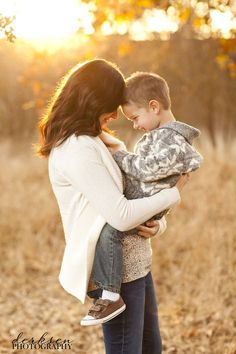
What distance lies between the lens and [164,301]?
5012 millimetres

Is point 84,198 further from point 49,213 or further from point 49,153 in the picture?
point 49,213

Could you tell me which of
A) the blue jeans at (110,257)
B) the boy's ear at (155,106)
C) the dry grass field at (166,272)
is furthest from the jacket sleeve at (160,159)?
the dry grass field at (166,272)

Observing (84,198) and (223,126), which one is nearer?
(84,198)

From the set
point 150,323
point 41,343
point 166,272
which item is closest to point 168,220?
point 166,272

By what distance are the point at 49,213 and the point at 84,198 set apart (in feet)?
16.0

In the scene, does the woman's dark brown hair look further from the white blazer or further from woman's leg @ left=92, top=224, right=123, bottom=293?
woman's leg @ left=92, top=224, right=123, bottom=293

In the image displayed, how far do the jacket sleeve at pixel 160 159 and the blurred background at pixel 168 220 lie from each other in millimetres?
821

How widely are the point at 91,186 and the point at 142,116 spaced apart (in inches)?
17.3

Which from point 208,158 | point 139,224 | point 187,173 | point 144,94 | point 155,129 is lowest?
point 208,158

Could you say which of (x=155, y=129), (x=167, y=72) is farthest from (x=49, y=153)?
(x=167, y=72)

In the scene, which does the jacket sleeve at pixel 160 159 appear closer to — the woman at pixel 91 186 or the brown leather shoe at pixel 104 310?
the woman at pixel 91 186

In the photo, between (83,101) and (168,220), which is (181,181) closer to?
(83,101)

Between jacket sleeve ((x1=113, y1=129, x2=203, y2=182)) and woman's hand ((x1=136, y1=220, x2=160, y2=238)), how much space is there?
182 millimetres

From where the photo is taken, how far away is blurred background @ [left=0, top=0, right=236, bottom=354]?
4410mm
